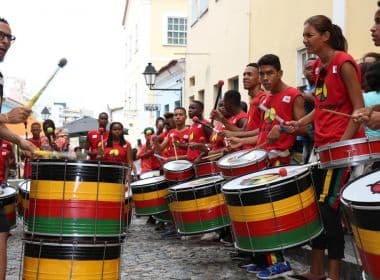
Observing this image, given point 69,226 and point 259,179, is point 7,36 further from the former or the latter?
point 259,179

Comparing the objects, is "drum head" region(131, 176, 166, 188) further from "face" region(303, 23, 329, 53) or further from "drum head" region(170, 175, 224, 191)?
"face" region(303, 23, 329, 53)

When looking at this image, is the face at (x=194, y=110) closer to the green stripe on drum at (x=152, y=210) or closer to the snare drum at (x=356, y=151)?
the green stripe on drum at (x=152, y=210)

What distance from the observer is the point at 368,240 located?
111 inches

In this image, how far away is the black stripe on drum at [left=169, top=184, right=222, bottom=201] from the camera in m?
6.28

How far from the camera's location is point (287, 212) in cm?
426

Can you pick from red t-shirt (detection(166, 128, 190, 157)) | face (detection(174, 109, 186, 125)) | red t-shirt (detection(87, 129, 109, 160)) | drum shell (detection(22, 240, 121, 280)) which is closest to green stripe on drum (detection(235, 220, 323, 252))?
drum shell (detection(22, 240, 121, 280))

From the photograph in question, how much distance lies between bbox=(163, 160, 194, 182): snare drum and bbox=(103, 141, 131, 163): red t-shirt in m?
1.95

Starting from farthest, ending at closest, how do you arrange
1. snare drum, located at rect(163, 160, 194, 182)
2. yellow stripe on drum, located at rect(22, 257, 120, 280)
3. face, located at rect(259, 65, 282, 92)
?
1. snare drum, located at rect(163, 160, 194, 182)
2. face, located at rect(259, 65, 282, 92)
3. yellow stripe on drum, located at rect(22, 257, 120, 280)

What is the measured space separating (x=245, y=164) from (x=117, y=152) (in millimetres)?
5010

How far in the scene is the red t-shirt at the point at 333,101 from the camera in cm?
434

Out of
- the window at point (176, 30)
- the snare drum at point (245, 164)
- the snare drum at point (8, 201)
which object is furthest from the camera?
the window at point (176, 30)

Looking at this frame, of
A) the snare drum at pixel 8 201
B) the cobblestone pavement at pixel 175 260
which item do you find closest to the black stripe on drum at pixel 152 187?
the cobblestone pavement at pixel 175 260

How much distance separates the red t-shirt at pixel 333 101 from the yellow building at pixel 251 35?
447 cm

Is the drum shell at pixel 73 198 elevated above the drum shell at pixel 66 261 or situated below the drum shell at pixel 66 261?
above
